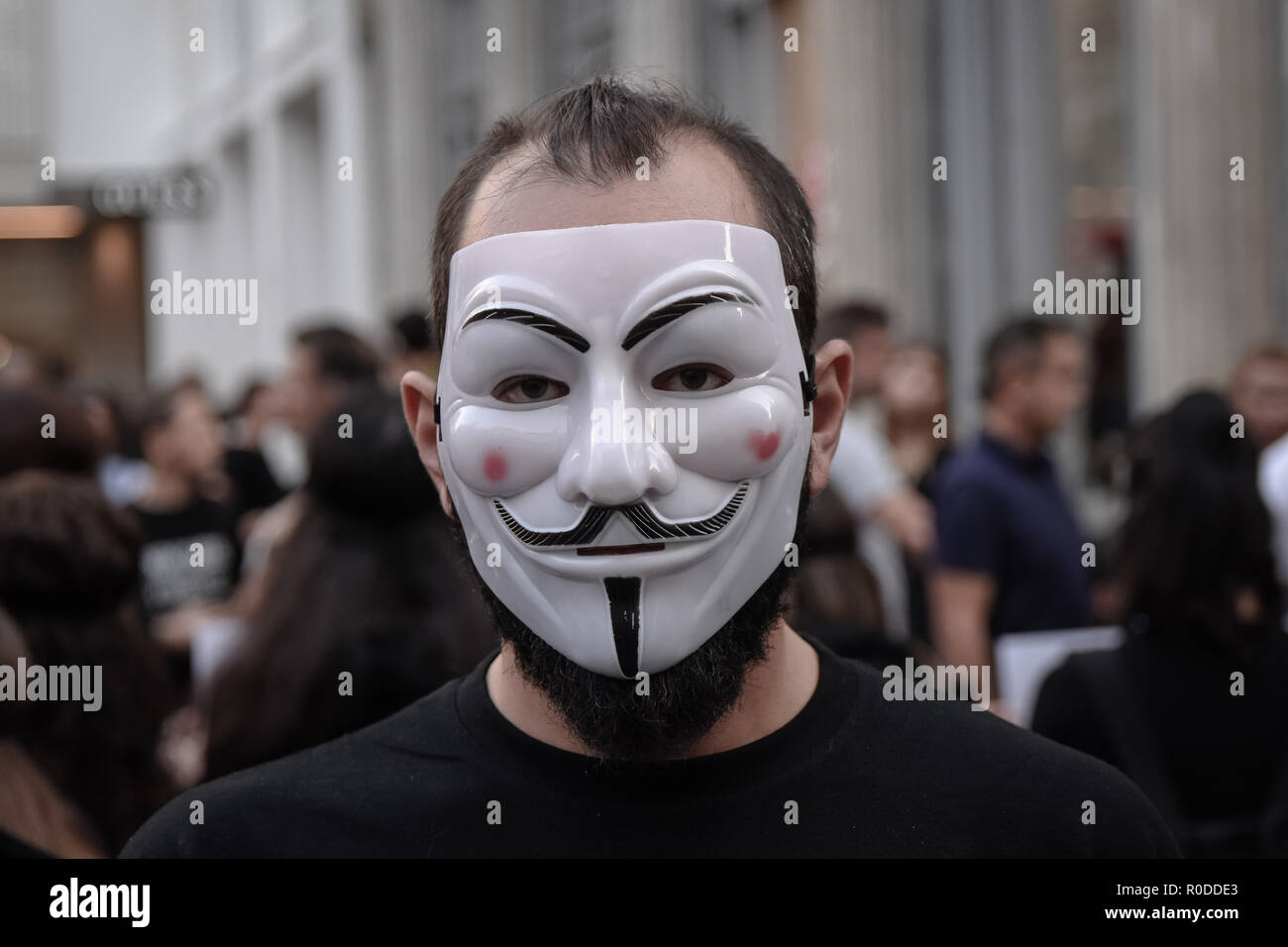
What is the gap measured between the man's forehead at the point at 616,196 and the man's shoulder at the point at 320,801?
54 centimetres

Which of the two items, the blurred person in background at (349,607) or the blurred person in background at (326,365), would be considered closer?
the blurred person in background at (349,607)

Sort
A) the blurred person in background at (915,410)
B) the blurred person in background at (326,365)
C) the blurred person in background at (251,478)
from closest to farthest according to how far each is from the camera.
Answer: the blurred person in background at (326,365) → the blurred person in background at (915,410) → the blurred person in background at (251,478)

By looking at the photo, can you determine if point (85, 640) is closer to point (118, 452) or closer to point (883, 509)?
point (883, 509)

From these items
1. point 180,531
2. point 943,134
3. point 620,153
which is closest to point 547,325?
point 620,153

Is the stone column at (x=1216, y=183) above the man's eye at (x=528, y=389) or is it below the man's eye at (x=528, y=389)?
above

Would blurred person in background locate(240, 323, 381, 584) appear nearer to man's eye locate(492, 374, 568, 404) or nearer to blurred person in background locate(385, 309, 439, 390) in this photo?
blurred person in background locate(385, 309, 439, 390)

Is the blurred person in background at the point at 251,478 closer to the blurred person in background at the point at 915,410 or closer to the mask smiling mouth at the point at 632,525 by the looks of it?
the blurred person in background at the point at 915,410

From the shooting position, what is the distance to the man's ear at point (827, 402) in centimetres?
173

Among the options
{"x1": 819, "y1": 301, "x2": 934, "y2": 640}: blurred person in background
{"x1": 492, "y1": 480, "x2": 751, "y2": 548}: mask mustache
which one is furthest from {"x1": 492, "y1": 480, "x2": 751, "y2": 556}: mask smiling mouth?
{"x1": 819, "y1": 301, "x2": 934, "y2": 640}: blurred person in background

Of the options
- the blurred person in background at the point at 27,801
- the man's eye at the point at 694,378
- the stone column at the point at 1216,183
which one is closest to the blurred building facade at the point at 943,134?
the stone column at the point at 1216,183

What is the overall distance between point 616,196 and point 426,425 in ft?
1.23

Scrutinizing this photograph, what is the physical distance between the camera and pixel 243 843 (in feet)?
5.30

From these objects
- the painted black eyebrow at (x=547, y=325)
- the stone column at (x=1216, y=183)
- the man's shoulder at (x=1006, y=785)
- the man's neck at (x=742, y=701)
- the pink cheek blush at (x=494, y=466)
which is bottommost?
the man's shoulder at (x=1006, y=785)

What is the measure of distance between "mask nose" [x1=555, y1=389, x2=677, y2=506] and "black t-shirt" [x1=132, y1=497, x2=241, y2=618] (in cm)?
330
